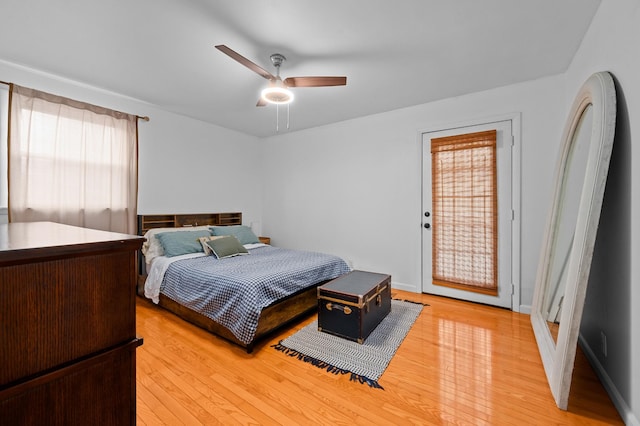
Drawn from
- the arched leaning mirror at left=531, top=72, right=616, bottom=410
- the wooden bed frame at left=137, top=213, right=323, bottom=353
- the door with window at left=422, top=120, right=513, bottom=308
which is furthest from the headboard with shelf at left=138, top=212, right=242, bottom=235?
the arched leaning mirror at left=531, top=72, right=616, bottom=410

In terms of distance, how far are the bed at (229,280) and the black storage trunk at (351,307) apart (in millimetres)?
341

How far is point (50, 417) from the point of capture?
2.07 ft

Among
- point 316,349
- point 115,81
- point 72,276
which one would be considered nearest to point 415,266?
point 316,349

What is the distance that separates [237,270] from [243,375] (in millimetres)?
983

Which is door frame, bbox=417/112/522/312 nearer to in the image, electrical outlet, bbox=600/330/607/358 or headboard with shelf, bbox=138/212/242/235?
electrical outlet, bbox=600/330/607/358

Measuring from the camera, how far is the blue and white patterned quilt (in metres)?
2.27

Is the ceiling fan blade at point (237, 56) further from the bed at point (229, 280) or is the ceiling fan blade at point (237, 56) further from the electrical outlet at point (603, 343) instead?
the electrical outlet at point (603, 343)

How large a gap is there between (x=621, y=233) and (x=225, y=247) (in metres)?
3.45

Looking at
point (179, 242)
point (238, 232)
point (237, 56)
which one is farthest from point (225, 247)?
point (237, 56)

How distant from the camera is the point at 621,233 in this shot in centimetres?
162

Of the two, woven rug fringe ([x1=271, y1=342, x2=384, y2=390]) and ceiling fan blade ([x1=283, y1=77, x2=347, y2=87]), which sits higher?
ceiling fan blade ([x1=283, y1=77, x2=347, y2=87])

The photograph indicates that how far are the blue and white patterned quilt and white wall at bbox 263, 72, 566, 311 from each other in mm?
1051

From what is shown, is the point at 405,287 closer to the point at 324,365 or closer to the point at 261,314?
the point at 324,365

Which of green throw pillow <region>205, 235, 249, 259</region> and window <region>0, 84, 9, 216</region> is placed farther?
green throw pillow <region>205, 235, 249, 259</region>
